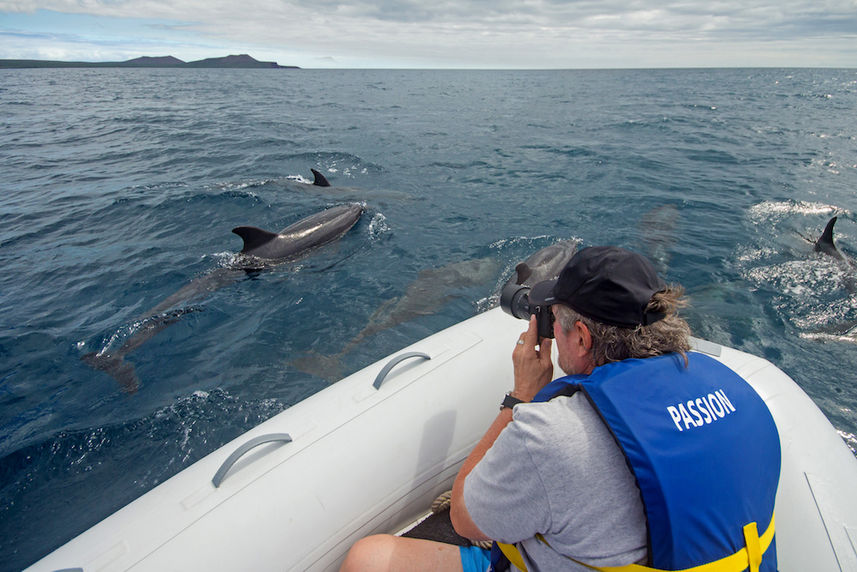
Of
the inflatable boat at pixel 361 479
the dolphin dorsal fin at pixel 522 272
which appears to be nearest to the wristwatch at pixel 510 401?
the inflatable boat at pixel 361 479

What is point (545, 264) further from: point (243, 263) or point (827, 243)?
point (827, 243)

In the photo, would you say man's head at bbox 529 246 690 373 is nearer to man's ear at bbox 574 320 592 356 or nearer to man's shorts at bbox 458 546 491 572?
man's ear at bbox 574 320 592 356

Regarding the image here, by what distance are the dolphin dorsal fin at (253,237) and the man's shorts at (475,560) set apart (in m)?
7.34

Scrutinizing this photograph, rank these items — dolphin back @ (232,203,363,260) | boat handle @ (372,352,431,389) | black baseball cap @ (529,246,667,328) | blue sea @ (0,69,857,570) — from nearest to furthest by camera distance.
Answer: black baseball cap @ (529,246,667,328), boat handle @ (372,352,431,389), blue sea @ (0,69,857,570), dolphin back @ (232,203,363,260)

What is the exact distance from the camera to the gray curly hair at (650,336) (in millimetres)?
1943

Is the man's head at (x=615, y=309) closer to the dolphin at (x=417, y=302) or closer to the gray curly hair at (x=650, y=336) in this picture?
the gray curly hair at (x=650, y=336)

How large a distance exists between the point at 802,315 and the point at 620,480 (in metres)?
7.53

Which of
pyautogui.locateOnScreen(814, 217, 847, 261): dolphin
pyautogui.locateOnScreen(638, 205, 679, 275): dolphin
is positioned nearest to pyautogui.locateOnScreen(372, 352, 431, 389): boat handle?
pyautogui.locateOnScreen(638, 205, 679, 275): dolphin

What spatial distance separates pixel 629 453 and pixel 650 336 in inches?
21.1

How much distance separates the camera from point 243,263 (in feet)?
28.7

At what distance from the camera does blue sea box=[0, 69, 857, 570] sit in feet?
17.3

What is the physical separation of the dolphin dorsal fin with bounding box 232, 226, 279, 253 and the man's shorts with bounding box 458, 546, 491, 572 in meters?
7.34

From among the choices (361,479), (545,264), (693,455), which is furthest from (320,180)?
(693,455)

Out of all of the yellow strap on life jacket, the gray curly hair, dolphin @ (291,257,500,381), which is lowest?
dolphin @ (291,257,500,381)
